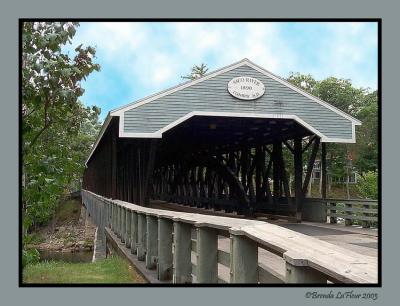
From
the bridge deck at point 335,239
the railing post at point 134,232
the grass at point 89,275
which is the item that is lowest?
the grass at point 89,275

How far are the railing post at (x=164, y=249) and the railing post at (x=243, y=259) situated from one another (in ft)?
8.87

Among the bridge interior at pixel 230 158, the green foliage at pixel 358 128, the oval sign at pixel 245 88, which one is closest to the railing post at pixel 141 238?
the bridge interior at pixel 230 158

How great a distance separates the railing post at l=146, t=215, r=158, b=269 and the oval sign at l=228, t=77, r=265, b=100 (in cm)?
717

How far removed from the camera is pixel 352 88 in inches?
1210

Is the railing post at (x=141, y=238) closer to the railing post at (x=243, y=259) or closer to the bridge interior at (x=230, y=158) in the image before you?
the railing post at (x=243, y=259)

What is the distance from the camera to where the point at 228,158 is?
1010 inches

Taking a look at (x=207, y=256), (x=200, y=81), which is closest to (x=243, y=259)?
(x=207, y=256)

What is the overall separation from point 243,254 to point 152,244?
3.65 metres

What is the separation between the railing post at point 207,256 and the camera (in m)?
5.23

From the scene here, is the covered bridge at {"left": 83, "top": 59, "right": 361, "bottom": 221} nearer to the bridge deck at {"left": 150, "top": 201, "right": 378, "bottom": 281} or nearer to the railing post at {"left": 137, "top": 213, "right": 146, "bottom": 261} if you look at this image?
the bridge deck at {"left": 150, "top": 201, "right": 378, "bottom": 281}

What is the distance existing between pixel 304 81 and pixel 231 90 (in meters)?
25.5

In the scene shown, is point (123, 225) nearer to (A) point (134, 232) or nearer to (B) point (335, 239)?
(A) point (134, 232)
